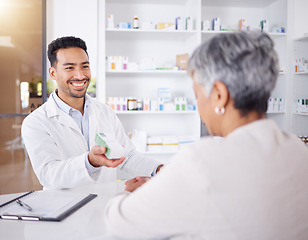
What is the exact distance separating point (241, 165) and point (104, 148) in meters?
0.79

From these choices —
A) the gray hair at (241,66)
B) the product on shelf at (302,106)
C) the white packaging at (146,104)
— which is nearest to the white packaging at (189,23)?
the white packaging at (146,104)

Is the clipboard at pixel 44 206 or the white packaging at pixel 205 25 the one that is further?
the white packaging at pixel 205 25

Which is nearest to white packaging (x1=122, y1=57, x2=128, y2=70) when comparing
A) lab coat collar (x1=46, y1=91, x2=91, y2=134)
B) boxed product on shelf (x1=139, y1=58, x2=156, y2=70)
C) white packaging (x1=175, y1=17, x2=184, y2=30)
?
boxed product on shelf (x1=139, y1=58, x2=156, y2=70)

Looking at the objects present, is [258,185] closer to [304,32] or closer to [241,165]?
[241,165]

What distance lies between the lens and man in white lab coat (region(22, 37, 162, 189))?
5.29 ft

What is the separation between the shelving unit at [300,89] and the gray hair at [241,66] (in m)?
3.46

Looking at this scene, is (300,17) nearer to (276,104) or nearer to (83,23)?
(276,104)

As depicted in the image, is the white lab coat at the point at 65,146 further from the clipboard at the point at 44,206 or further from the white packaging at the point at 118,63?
the white packaging at the point at 118,63

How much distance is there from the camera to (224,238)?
768 mm

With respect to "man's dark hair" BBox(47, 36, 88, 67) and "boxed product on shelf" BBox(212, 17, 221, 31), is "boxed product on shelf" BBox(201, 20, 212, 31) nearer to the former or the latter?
"boxed product on shelf" BBox(212, 17, 221, 31)

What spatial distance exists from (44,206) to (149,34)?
112 inches

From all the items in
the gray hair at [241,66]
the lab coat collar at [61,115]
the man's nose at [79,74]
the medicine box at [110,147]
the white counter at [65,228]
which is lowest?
the white counter at [65,228]

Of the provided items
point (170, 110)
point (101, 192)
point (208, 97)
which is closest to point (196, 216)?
point (208, 97)

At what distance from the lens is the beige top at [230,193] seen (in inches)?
29.1
